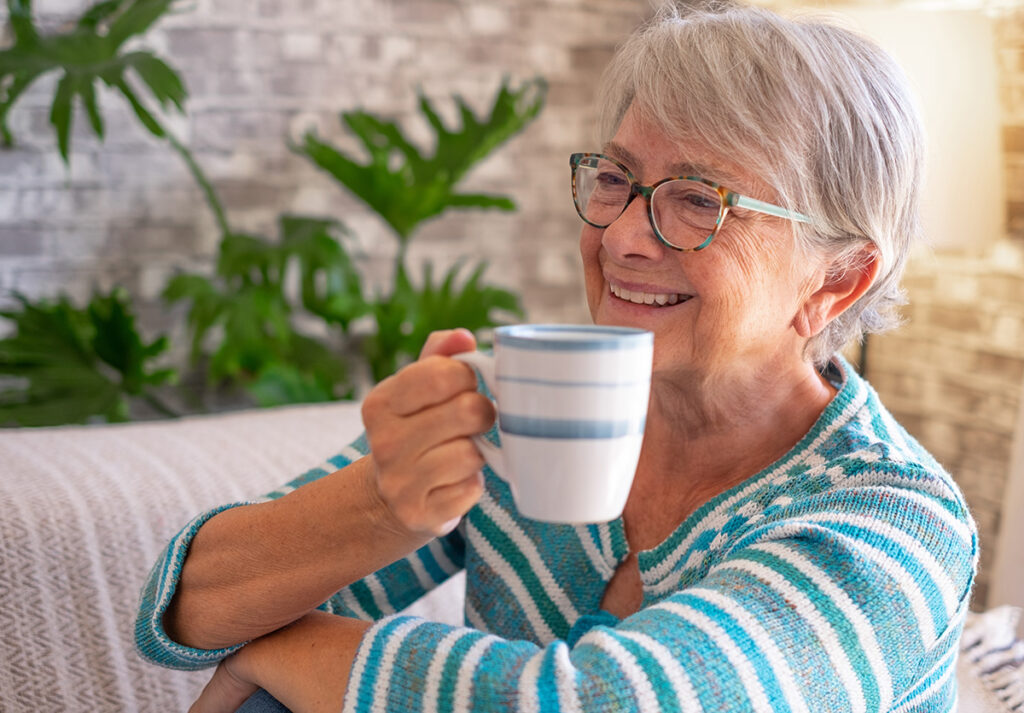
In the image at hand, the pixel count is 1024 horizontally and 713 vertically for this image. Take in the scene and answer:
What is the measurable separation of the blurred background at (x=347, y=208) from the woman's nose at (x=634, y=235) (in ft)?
3.53

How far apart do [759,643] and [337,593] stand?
1.69 ft

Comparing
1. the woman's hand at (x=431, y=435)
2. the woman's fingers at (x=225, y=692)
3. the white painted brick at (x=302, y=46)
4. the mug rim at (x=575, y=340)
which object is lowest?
the woman's fingers at (x=225, y=692)

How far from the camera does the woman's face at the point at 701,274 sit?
90 cm

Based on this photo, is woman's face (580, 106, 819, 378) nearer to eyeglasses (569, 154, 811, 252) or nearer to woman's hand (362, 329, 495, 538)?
eyeglasses (569, 154, 811, 252)

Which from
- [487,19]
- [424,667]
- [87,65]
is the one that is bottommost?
[424,667]

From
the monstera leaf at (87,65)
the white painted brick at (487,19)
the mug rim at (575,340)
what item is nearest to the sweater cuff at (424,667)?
the mug rim at (575,340)

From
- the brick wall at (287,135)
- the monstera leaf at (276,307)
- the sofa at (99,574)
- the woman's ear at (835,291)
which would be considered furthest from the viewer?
the brick wall at (287,135)

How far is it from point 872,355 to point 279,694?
2.07 meters

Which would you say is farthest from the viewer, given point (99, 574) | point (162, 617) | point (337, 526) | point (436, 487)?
point (99, 574)

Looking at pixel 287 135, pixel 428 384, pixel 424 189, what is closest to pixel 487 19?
pixel 287 135

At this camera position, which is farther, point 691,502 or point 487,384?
point 691,502

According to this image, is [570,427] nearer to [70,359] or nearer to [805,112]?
[805,112]

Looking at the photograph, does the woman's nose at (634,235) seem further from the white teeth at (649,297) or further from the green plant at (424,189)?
the green plant at (424,189)

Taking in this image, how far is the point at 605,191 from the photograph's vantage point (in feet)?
3.24
